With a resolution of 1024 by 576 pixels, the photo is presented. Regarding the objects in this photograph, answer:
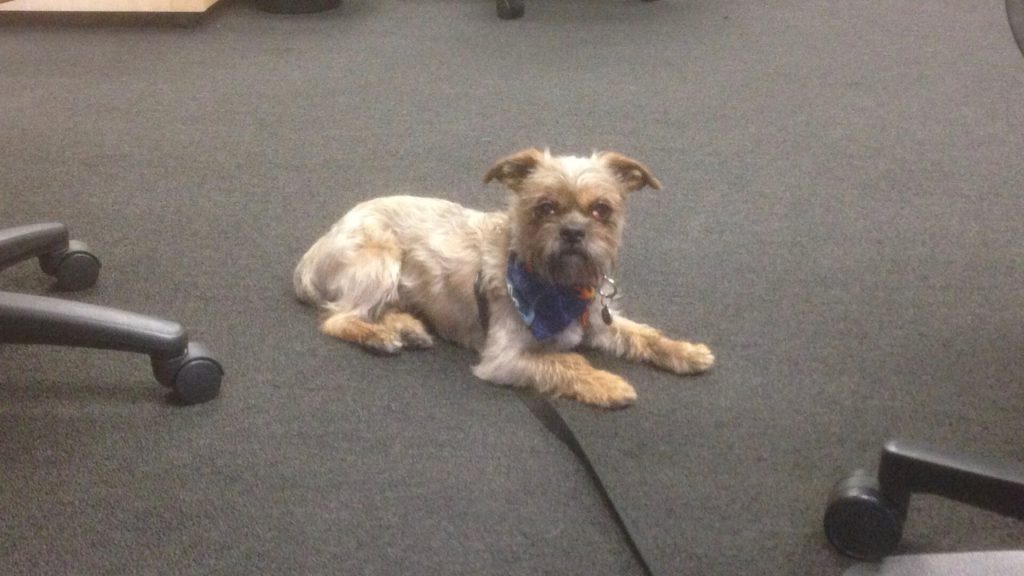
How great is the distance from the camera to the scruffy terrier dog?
6.97ft

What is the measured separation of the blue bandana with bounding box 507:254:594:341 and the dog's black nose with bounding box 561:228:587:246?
5.1 inches

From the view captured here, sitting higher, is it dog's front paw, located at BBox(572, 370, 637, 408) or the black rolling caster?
the black rolling caster

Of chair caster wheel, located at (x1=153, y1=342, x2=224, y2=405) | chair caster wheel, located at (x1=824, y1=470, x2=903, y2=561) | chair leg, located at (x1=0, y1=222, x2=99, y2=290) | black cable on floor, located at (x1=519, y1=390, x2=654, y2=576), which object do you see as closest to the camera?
chair caster wheel, located at (x1=824, y1=470, x2=903, y2=561)

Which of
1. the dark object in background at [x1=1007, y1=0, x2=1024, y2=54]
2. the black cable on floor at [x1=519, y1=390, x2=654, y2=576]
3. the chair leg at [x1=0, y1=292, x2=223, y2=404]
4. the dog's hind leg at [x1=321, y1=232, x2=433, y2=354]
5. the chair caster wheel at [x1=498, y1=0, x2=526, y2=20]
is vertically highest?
the dark object in background at [x1=1007, y1=0, x2=1024, y2=54]

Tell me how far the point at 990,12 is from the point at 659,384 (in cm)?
355

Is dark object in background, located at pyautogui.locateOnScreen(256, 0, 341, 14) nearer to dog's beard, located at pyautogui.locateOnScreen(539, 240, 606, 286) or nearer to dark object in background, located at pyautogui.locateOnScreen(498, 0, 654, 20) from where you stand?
dark object in background, located at pyautogui.locateOnScreen(498, 0, 654, 20)

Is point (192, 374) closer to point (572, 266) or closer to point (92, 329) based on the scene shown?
point (92, 329)

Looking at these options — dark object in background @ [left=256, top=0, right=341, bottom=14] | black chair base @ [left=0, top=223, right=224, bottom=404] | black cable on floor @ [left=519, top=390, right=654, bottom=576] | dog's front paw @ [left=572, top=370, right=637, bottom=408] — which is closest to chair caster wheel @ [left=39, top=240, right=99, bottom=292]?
black chair base @ [left=0, top=223, right=224, bottom=404]

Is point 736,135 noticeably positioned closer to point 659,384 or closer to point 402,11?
point 659,384

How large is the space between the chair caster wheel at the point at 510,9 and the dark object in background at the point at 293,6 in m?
0.81

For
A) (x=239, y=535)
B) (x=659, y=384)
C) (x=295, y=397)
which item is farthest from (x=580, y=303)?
(x=239, y=535)

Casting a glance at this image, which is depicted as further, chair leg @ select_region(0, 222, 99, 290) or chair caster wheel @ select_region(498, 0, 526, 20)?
chair caster wheel @ select_region(498, 0, 526, 20)

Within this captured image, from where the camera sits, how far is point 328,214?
116 inches

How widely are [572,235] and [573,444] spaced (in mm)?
421
